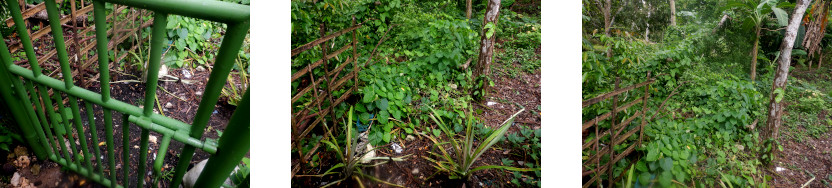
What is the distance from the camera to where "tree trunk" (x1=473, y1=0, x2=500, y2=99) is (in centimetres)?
135

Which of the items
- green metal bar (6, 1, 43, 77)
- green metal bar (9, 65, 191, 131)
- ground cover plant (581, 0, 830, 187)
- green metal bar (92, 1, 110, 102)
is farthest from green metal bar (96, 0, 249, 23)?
ground cover plant (581, 0, 830, 187)

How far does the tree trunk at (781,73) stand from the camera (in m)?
0.98

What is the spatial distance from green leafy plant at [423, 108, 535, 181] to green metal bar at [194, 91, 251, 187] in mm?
590

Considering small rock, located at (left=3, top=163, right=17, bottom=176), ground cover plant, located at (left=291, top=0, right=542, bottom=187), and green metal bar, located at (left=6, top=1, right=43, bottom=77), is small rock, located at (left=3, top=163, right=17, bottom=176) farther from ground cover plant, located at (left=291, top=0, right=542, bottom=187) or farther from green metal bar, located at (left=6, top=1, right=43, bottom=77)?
ground cover plant, located at (left=291, top=0, right=542, bottom=187)

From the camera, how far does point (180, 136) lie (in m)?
0.72

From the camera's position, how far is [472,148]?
119 centimetres

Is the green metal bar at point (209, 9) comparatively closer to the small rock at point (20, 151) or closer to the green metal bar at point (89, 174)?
the green metal bar at point (89, 174)

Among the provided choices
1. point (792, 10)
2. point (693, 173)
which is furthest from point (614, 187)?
point (792, 10)

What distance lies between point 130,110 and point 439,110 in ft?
2.59

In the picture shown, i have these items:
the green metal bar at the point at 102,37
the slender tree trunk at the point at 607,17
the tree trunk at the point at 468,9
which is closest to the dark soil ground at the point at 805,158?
the slender tree trunk at the point at 607,17

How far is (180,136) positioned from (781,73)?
150 centimetres

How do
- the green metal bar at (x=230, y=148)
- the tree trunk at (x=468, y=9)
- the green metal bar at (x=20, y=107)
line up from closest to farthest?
the green metal bar at (x=230, y=148) → the green metal bar at (x=20, y=107) → the tree trunk at (x=468, y=9)

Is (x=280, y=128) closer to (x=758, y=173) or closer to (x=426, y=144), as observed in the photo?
(x=426, y=144)

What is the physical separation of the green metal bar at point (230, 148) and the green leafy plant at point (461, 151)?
1.94ft
